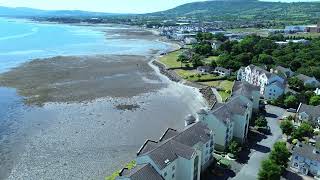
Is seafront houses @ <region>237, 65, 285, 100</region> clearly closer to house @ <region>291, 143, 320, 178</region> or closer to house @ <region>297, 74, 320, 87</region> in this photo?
house @ <region>297, 74, 320, 87</region>

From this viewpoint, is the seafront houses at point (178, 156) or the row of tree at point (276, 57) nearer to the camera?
the seafront houses at point (178, 156)

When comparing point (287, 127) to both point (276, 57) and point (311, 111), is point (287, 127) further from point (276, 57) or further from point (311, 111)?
point (276, 57)

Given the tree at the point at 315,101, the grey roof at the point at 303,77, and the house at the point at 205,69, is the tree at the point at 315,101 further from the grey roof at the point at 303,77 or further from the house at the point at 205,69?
the house at the point at 205,69

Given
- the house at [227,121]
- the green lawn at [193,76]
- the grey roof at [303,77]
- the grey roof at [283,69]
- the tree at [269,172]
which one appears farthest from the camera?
the green lawn at [193,76]

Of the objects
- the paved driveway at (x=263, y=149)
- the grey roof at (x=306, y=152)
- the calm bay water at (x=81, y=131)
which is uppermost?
the grey roof at (x=306, y=152)

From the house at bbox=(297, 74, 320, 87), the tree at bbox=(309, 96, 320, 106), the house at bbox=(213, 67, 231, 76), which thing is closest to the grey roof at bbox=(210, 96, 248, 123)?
the tree at bbox=(309, 96, 320, 106)

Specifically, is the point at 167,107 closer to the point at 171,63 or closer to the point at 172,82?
the point at 172,82

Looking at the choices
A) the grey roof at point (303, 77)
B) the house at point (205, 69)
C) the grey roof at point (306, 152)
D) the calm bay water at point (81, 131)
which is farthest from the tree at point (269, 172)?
the house at point (205, 69)
